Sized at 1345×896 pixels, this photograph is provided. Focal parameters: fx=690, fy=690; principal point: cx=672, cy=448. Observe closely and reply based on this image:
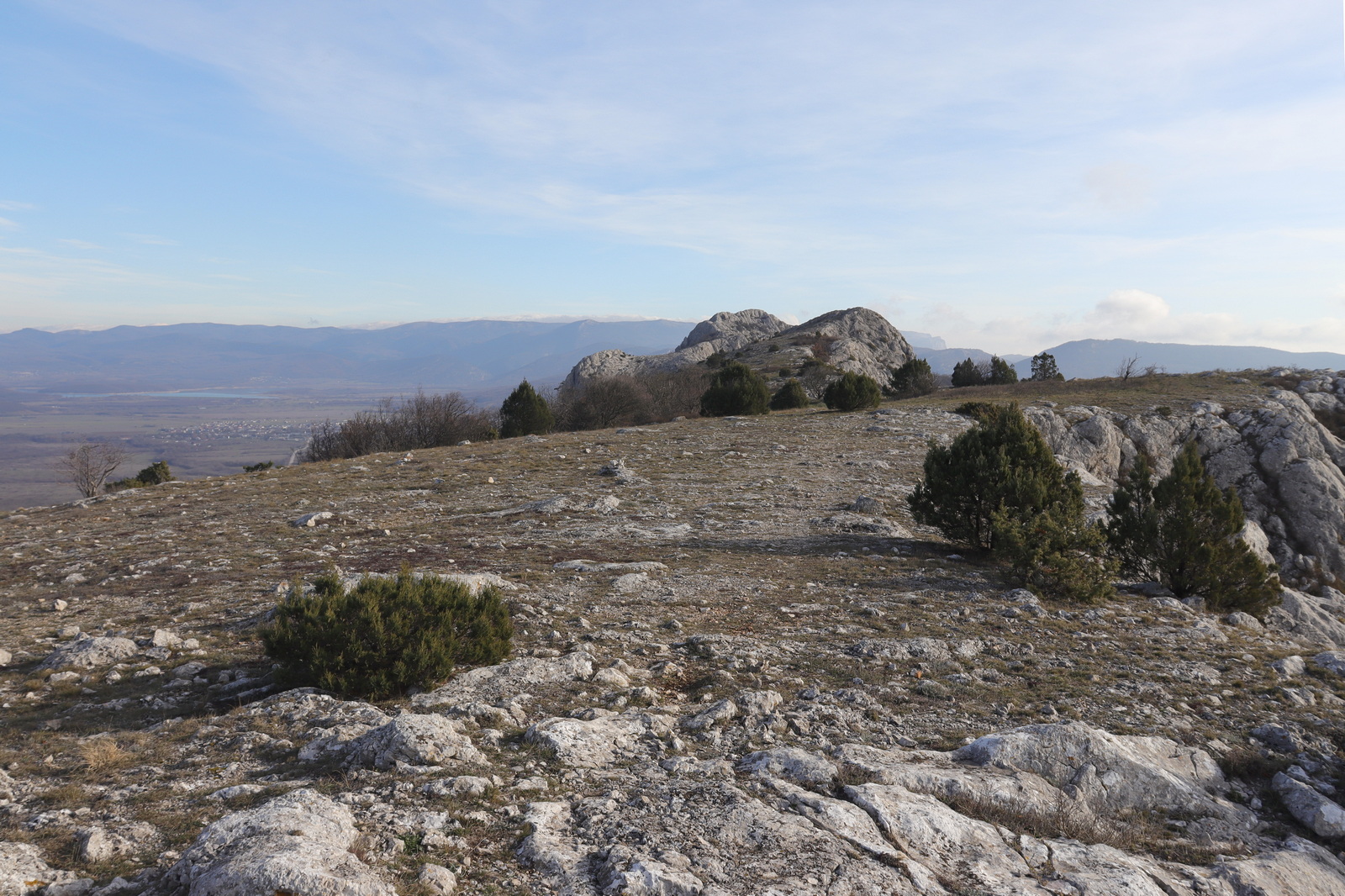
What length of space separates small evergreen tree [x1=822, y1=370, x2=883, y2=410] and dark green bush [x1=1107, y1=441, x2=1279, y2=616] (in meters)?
23.0

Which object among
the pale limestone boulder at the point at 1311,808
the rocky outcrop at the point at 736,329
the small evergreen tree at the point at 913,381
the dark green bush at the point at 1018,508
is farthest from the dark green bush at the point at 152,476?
the rocky outcrop at the point at 736,329

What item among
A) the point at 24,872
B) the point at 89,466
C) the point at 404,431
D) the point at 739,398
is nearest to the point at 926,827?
the point at 24,872

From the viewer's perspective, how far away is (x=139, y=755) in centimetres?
498

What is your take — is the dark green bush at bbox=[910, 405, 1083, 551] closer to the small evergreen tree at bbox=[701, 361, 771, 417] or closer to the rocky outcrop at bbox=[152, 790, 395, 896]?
the rocky outcrop at bbox=[152, 790, 395, 896]

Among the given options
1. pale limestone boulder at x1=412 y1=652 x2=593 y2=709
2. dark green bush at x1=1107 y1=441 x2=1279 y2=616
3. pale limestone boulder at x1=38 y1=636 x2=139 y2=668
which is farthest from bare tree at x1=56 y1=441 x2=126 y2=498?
dark green bush at x1=1107 y1=441 x2=1279 y2=616

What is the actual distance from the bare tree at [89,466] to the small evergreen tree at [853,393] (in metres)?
36.7

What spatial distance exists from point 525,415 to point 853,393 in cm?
1671

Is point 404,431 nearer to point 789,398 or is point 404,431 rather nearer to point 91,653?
point 789,398

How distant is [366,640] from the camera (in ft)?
21.0

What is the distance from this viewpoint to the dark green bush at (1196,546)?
1049cm

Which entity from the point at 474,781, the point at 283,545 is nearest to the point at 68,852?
the point at 474,781

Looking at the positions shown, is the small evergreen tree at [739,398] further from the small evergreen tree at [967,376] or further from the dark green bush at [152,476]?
the small evergreen tree at [967,376]

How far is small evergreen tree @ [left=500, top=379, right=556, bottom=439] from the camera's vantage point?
35.8 meters

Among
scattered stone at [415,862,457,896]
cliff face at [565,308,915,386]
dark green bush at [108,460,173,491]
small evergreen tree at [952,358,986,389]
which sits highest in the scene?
cliff face at [565,308,915,386]
